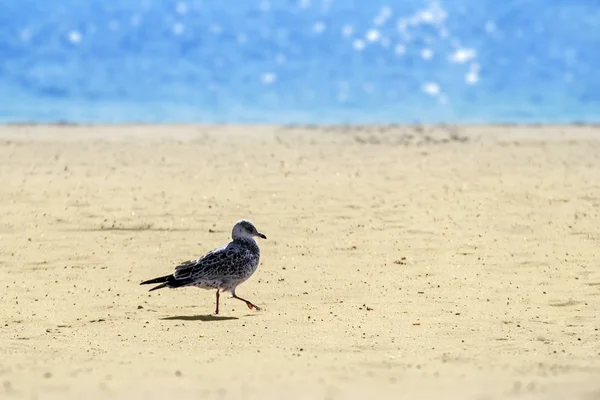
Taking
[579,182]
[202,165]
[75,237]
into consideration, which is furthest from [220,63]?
[75,237]

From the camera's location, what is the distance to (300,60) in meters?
39.0

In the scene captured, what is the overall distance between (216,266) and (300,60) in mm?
29831

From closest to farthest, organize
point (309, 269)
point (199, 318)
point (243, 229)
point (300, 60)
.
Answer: point (199, 318) → point (243, 229) → point (309, 269) → point (300, 60)

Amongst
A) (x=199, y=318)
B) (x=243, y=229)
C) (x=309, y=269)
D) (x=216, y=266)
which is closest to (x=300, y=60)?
(x=309, y=269)

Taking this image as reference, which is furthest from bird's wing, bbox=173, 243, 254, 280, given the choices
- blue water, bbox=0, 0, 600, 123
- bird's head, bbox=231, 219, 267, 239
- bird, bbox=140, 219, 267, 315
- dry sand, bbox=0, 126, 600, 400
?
blue water, bbox=0, 0, 600, 123

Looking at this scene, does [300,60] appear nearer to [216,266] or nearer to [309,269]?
[309,269]

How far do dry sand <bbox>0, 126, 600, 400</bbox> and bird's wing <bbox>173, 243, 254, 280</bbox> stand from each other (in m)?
0.35

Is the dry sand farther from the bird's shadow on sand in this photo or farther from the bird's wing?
the bird's wing

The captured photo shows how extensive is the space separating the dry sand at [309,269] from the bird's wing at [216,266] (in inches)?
13.7

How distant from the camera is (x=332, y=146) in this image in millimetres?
19484

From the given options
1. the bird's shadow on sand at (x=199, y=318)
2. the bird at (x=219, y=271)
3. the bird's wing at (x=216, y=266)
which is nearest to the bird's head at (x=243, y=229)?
the bird at (x=219, y=271)

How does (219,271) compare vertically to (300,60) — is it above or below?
below

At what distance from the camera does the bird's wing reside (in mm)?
9617

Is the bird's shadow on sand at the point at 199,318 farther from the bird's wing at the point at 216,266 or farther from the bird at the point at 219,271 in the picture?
the bird's wing at the point at 216,266
